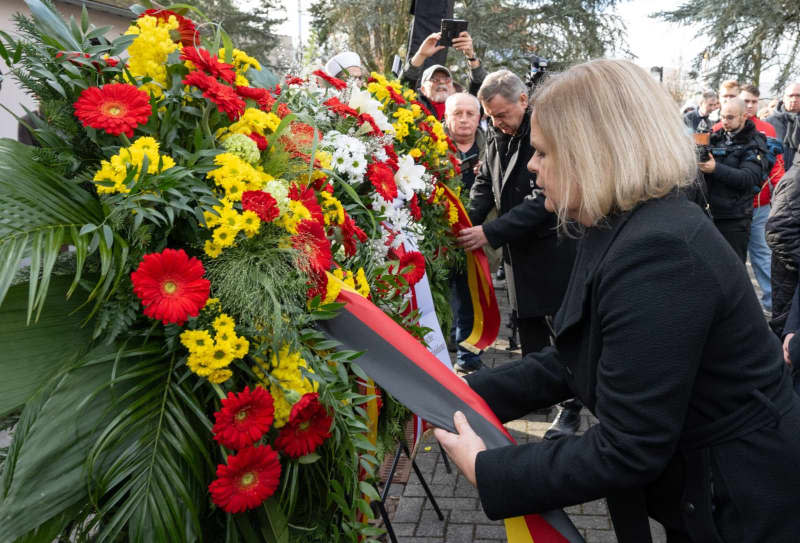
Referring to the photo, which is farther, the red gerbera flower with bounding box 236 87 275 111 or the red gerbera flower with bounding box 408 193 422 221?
the red gerbera flower with bounding box 408 193 422 221

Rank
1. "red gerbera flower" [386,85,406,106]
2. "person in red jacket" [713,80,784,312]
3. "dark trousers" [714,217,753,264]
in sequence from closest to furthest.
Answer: "red gerbera flower" [386,85,406,106] → "dark trousers" [714,217,753,264] → "person in red jacket" [713,80,784,312]

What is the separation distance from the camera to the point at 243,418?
4.76ft

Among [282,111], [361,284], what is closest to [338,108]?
[282,111]

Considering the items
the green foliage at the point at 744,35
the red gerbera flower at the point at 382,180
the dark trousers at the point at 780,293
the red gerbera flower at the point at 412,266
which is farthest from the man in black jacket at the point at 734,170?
the green foliage at the point at 744,35

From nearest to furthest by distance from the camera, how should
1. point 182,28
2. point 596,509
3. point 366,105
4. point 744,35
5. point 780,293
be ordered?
point 182,28 → point 366,105 → point 596,509 → point 780,293 → point 744,35

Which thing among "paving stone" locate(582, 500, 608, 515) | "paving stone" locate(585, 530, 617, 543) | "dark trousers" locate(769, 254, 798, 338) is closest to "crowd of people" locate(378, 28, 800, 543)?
"paving stone" locate(585, 530, 617, 543)

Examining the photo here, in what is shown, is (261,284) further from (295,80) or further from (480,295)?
(480,295)

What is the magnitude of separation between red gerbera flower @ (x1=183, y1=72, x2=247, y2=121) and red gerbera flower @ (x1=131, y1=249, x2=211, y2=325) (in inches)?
14.8

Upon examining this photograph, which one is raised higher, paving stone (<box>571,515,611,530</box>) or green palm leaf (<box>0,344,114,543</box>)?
green palm leaf (<box>0,344,114,543</box>)

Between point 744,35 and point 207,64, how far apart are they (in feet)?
51.3

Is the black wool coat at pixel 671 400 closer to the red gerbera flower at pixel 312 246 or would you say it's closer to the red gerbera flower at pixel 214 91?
the red gerbera flower at pixel 312 246

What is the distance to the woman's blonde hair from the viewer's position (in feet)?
4.97

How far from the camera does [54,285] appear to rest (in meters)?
1.46

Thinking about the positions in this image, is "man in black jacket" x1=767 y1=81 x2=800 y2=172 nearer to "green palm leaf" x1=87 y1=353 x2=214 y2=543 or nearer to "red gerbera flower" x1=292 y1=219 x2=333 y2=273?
"red gerbera flower" x1=292 y1=219 x2=333 y2=273
